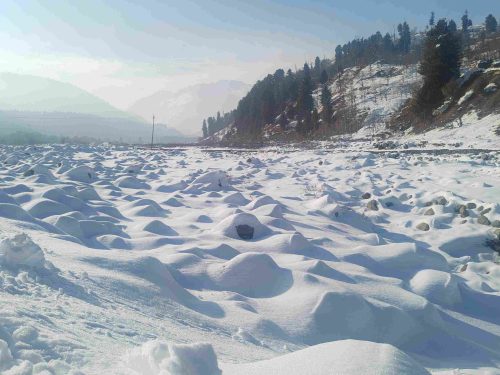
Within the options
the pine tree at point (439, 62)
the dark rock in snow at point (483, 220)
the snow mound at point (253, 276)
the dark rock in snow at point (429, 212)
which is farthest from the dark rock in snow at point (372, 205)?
the pine tree at point (439, 62)

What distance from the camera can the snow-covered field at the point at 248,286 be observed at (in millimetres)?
2283

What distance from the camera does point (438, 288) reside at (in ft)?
16.2

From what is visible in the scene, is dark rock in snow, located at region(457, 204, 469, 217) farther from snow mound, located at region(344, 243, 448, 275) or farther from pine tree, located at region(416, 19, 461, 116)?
pine tree, located at region(416, 19, 461, 116)

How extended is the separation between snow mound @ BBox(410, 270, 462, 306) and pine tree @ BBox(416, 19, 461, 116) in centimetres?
2973

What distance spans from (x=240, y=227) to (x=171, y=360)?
183 inches

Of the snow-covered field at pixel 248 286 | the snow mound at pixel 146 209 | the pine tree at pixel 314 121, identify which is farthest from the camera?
the pine tree at pixel 314 121

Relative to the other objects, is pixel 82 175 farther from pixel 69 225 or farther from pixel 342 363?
pixel 342 363

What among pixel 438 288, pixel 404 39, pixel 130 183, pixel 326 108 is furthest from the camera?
pixel 404 39

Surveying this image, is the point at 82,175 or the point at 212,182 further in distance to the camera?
the point at 82,175

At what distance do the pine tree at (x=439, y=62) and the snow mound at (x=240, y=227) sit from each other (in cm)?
2913

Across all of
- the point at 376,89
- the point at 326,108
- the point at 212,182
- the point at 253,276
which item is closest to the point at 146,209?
the point at 212,182

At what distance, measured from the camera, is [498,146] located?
58.1ft

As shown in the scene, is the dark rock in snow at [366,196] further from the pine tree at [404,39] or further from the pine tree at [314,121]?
the pine tree at [404,39]

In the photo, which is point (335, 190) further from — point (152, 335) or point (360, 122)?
point (360, 122)
